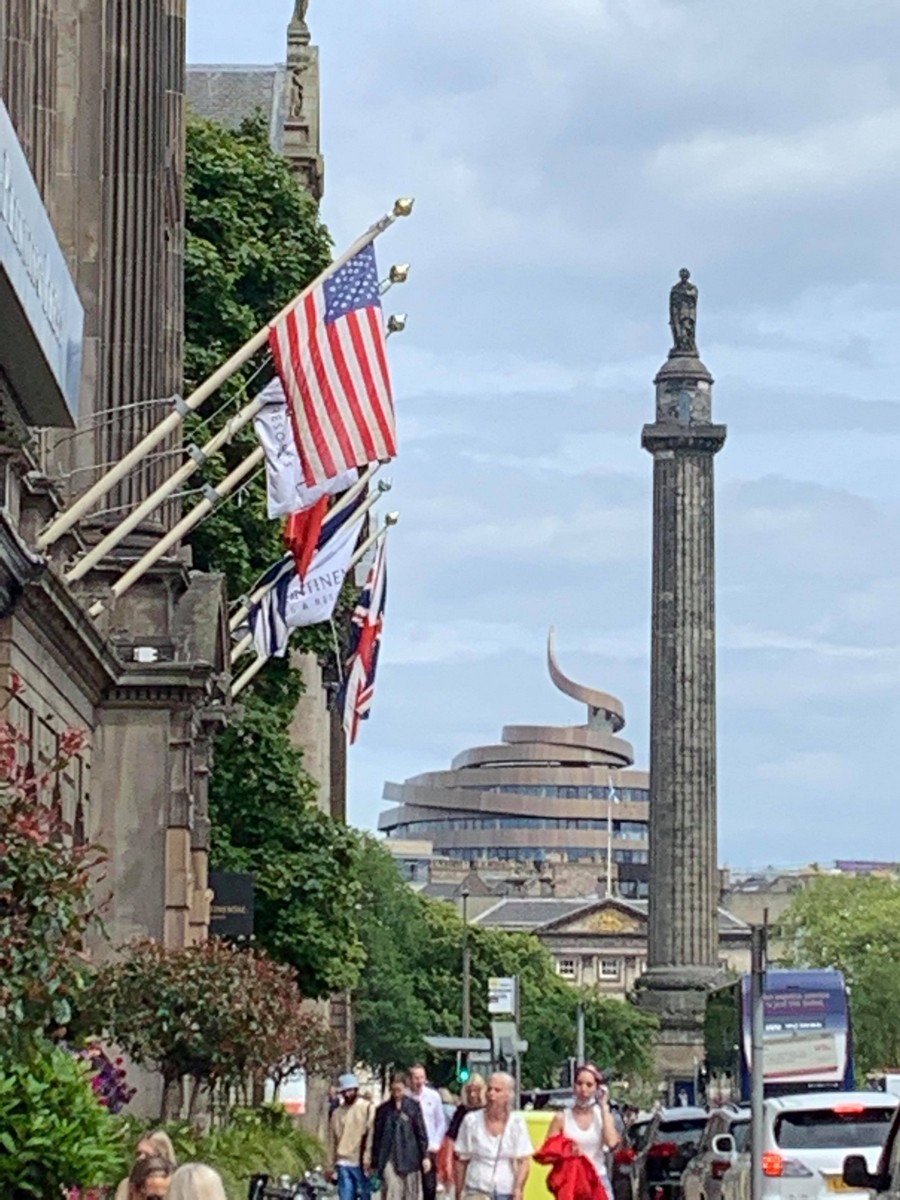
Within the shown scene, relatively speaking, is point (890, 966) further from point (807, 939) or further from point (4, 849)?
point (4, 849)

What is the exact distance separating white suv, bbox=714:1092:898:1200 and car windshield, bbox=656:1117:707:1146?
10.8 meters

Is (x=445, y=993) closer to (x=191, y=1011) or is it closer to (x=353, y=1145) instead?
(x=353, y=1145)

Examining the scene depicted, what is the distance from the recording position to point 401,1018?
137 m

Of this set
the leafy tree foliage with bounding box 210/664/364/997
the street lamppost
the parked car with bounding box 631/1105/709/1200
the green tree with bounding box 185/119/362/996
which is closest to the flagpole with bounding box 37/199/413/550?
the parked car with bounding box 631/1105/709/1200

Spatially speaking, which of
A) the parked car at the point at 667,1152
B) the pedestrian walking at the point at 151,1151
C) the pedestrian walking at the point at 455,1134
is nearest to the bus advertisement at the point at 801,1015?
the parked car at the point at 667,1152

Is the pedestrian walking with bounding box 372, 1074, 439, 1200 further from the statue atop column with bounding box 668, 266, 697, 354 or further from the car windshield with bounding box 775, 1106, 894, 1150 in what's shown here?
the statue atop column with bounding box 668, 266, 697, 354

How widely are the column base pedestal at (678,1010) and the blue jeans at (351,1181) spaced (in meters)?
91.6

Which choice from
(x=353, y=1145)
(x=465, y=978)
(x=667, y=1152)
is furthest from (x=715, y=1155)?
(x=465, y=978)

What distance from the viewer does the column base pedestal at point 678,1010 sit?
128375mm

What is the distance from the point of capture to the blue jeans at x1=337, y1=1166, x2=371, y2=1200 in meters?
34.9

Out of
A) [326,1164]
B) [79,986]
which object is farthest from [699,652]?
[79,986]

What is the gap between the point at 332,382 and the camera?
3003 cm

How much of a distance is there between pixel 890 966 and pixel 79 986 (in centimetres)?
14808

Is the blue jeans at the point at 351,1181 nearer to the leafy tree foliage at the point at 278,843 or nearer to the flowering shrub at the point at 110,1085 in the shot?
the flowering shrub at the point at 110,1085
